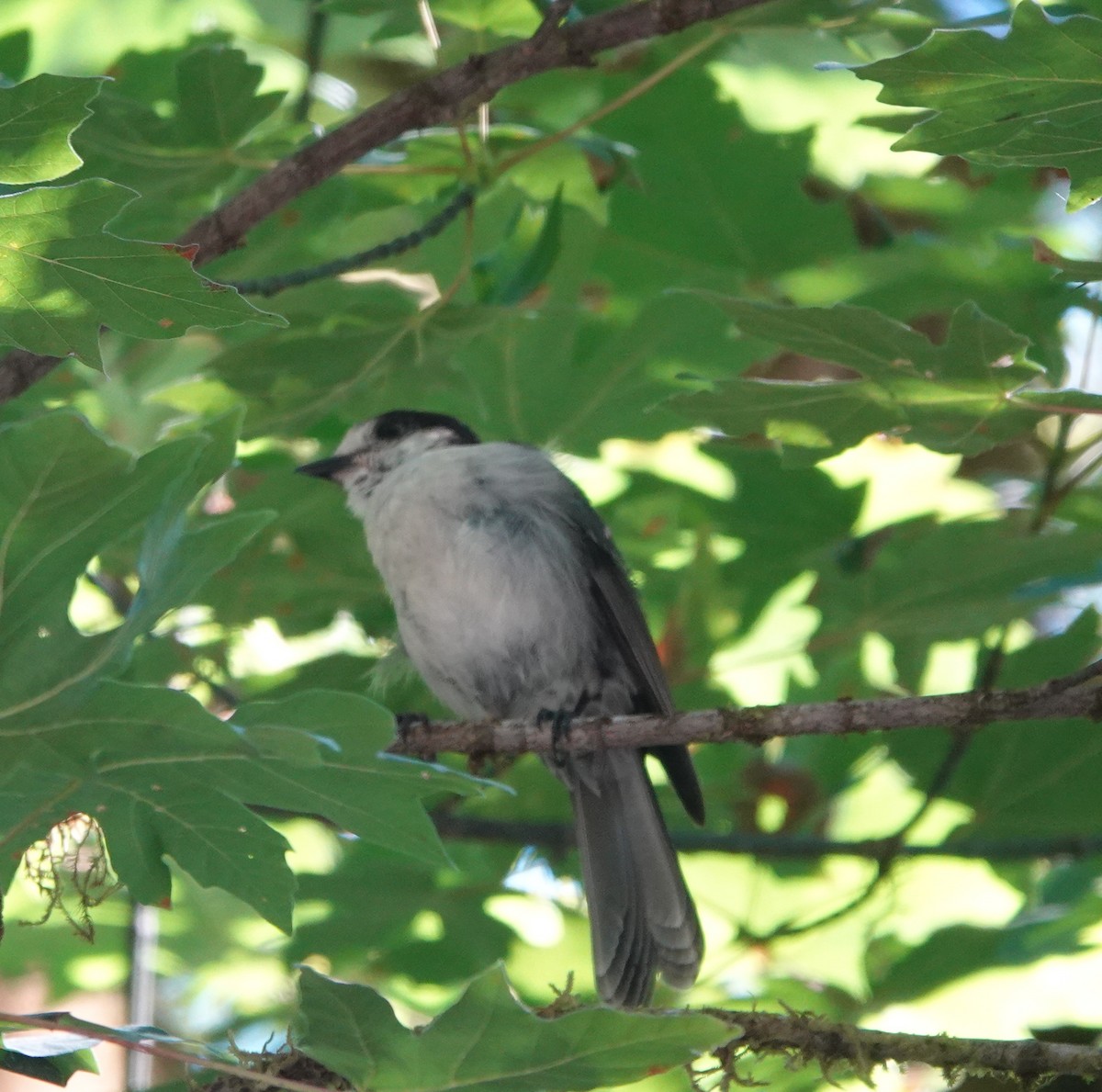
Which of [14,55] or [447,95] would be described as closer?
[447,95]

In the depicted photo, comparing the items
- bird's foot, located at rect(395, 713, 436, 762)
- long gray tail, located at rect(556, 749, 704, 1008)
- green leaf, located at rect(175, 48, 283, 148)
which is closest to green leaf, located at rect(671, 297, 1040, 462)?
bird's foot, located at rect(395, 713, 436, 762)

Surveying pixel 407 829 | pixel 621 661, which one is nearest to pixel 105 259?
pixel 407 829

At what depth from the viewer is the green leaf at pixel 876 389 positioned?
102 inches

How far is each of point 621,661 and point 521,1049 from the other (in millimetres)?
2520

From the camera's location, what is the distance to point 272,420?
11.7 ft

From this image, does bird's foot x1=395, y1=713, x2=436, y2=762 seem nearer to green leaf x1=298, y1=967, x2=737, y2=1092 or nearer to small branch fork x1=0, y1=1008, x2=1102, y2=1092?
small branch fork x1=0, y1=1008, x2=1102, y2=1092

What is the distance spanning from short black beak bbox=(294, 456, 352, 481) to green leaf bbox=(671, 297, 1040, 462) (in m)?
1.74

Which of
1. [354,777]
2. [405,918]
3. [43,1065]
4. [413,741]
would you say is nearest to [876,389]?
[354,777]

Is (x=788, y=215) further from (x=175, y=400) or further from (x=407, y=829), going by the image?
(x=407, y=829)

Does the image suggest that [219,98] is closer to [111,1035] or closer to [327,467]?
[327,467]

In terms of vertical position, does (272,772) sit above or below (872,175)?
below

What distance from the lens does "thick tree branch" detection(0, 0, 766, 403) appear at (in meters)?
2.78

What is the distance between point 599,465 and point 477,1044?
2.93m

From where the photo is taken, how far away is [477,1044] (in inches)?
77.0
